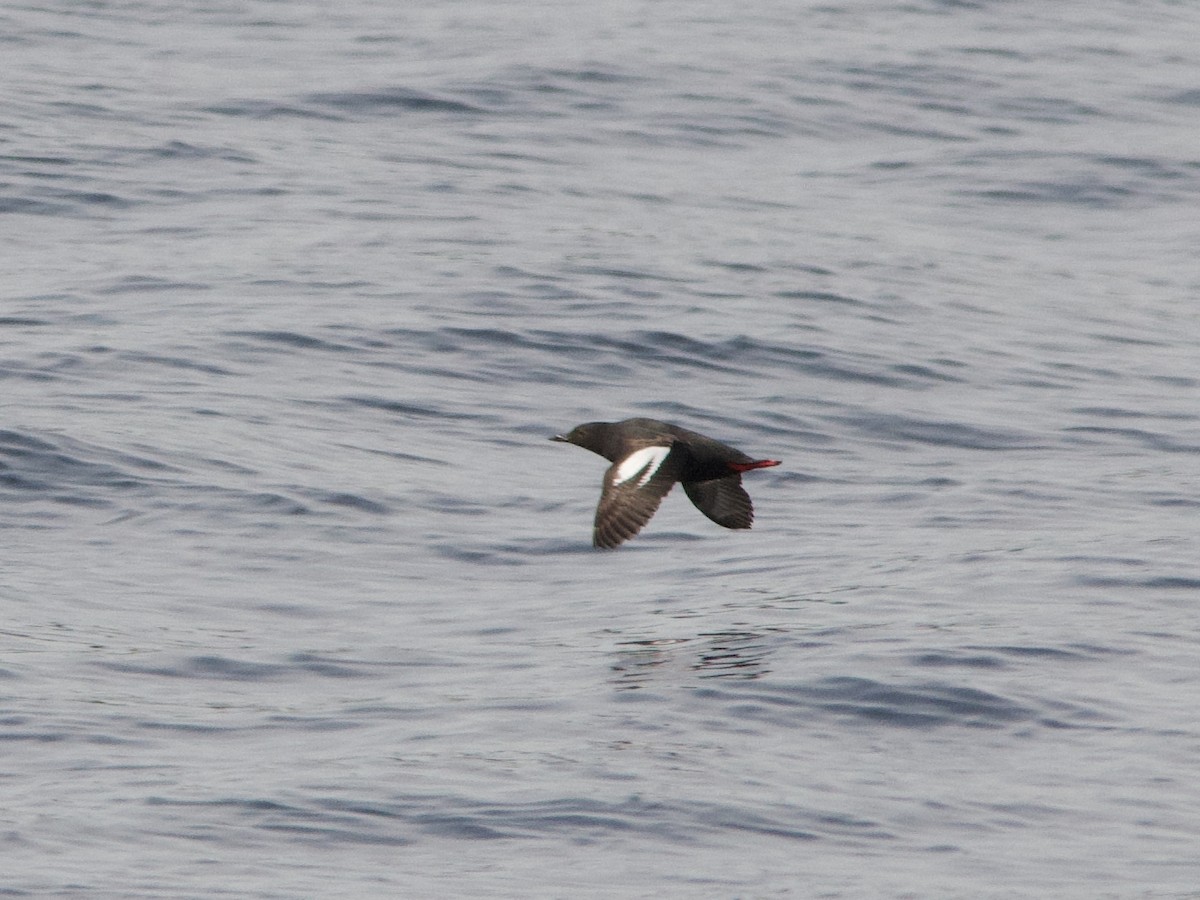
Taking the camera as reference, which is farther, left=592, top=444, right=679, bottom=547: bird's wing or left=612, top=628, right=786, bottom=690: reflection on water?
left=592, top=444, right=679, bottom=547: bird's wing

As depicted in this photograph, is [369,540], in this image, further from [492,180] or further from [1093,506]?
[492,180]

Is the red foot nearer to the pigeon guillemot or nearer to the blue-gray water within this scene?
the pigeon guillemot

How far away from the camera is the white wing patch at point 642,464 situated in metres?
9.41

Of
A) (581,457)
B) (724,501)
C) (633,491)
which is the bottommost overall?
(581,457)

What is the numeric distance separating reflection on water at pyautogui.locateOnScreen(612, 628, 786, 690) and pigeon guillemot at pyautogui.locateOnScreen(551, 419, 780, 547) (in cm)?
51

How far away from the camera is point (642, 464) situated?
9594mm

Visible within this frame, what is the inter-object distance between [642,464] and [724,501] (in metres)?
0.88

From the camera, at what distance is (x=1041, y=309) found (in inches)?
639

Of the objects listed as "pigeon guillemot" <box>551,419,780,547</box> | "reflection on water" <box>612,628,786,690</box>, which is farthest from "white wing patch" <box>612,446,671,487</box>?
"reflection on water" <box>612,628,786,690</box>

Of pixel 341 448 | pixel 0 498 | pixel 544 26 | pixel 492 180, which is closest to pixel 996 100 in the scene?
pixel 544 26

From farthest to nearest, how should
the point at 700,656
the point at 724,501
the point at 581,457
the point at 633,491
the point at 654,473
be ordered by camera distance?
the point at 581,457 → the point at 724,501 → the point at 654,473 → the point at 633,491 → the point at 700,656

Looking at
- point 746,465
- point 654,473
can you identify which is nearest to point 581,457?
point 746,465

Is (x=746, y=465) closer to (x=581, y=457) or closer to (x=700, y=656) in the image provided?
(x=700, y=656)

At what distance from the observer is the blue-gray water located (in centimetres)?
744
